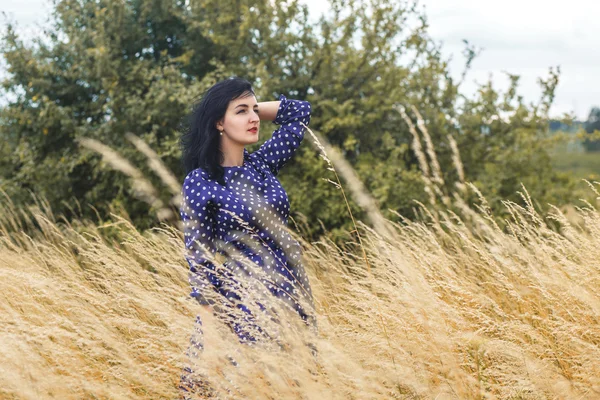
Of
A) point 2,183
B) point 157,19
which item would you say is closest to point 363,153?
point 157,19

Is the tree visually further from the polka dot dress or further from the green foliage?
the polka dot dress

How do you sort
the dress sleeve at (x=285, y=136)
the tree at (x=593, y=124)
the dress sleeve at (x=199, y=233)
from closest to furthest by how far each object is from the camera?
the dress sleeve at (x=199, y=233), the dress sleeve at (x=285, y=136), the tree at (x=593, y=124)

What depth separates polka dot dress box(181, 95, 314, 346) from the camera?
104 inches

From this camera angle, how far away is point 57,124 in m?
7.81

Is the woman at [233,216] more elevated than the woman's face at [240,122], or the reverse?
the woman's face at [240,122]

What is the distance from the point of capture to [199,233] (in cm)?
265

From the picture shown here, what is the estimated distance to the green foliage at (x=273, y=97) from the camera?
6.86m

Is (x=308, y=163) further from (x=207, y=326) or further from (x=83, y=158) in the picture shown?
(x=207, y=326)

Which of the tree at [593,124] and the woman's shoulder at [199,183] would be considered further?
the tree at [593,124]

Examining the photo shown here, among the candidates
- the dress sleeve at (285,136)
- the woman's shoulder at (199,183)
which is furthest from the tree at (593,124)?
the woman's shoulder at (199,183)

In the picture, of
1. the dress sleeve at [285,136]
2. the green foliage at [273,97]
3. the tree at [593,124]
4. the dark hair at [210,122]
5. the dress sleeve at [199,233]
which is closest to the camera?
the dress sleeve at [199,233]

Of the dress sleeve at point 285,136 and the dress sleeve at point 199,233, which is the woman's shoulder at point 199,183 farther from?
the dress sleeve at point 285,136

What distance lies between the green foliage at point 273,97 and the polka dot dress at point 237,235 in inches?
144

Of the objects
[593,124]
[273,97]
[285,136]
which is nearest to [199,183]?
[285,136]
